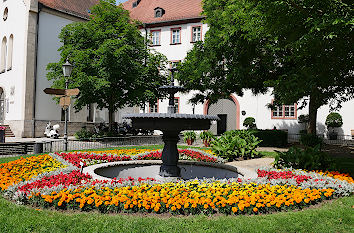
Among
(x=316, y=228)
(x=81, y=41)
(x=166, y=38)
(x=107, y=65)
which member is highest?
(x=166, y=38)

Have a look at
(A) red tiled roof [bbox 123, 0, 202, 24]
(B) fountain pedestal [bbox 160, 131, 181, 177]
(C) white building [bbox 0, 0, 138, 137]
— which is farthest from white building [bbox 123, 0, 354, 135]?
(B) fountain pedestal [bbox 160, 131, 181, 177]

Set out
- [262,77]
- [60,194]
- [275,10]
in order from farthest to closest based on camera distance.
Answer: [262,77]
[275,10]
[60,194]

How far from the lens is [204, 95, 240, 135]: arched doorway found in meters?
27.0

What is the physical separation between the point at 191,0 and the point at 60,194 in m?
29.2

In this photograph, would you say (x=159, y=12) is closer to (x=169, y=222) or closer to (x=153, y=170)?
(x=153, y=170)

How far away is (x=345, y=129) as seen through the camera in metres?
23.2

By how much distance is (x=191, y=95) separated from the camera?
1136 inches

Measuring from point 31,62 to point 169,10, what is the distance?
14836 mm

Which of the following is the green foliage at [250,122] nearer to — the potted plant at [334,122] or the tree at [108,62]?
the potted plant at [334,122]

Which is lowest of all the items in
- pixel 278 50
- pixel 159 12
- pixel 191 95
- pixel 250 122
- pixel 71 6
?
pixel 250 122

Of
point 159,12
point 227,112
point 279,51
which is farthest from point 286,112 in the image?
A: point 159,12

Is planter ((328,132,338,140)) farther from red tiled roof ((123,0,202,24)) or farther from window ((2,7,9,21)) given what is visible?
window ((2,7,9,21))

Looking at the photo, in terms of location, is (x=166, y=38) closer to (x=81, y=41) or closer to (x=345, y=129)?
(x=81, y=41)

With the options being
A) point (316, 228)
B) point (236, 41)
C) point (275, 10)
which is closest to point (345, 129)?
point (236, 41)
